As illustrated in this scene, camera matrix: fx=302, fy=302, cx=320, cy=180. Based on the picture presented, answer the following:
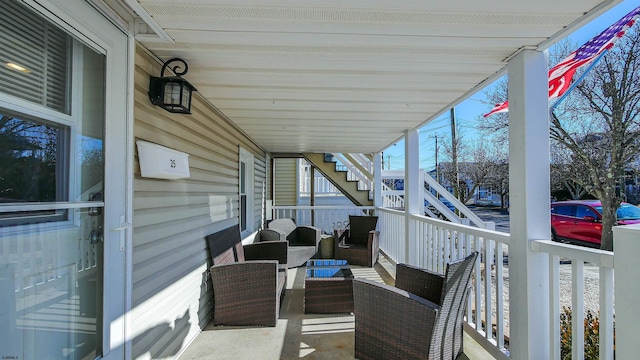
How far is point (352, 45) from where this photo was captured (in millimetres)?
2025

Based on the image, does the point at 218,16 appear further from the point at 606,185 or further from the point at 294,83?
the point at 606,185

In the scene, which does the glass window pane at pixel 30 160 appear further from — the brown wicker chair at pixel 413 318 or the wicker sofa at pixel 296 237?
the wicker sofa at pixel 296 237

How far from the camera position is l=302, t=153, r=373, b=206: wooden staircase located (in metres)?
8.24

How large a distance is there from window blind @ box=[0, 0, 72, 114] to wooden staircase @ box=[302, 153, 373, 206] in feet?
23.3

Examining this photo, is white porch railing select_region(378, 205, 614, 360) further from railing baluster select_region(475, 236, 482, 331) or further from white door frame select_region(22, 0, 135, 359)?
white door frame select_region(22, 0, 135, 359)

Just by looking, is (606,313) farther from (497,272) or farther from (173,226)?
(173,226)

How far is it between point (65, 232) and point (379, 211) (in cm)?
603

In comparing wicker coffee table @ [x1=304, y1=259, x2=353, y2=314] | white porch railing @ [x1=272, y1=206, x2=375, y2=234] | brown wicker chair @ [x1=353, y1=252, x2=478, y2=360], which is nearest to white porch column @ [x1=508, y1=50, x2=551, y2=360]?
brown wicker chair @ [x1=353, y1=252, x2=478, y2=360]

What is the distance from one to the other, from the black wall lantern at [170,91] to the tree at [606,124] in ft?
28.6

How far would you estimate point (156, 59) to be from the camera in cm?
220

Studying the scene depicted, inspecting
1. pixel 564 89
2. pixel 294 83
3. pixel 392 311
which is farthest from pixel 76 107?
pixel 564 89

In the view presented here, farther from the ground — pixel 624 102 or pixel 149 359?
pixel 624 102

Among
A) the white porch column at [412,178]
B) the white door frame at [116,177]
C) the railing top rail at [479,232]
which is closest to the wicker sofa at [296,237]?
the white porch column at [412,178]

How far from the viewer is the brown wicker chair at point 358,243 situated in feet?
17.6
